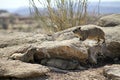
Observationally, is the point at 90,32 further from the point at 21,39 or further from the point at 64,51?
the point at 21,39

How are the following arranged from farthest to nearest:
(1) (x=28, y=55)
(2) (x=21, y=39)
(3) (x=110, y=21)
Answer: (3) (x=110, y=21) → (2) (x=21, y=39) → (1) (x=28, y=55)

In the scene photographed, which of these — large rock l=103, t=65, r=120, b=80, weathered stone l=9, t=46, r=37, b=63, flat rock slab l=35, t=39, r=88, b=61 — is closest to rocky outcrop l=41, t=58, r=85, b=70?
flat rock slab l=35, t=39, r=88, b=61

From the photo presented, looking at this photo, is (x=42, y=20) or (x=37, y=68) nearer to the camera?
(x=37, y=68)

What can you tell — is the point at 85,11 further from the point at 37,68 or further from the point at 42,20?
the point at 37,68

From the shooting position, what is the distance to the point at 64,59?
466cm

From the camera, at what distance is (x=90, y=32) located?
5.07m

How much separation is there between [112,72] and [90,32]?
1.13m

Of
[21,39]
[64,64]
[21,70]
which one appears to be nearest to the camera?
[21,70]

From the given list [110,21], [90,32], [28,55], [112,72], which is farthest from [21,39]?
[112,72]

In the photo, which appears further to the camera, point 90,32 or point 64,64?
point 90,32

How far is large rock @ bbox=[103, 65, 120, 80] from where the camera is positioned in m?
4.00

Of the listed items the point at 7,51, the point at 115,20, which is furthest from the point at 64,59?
the point at 115,20

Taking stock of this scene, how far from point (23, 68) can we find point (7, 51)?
3.97 ft

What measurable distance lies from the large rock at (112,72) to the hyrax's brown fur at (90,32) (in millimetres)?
869
